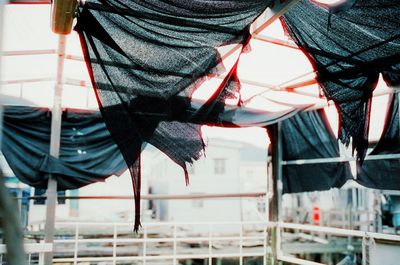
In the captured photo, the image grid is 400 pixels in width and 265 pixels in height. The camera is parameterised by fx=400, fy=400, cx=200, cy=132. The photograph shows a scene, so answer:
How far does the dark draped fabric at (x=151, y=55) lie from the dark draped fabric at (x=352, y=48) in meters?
0.33

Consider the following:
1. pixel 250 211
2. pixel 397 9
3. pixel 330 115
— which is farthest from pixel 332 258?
pixel 397 9

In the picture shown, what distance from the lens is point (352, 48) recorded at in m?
2.45

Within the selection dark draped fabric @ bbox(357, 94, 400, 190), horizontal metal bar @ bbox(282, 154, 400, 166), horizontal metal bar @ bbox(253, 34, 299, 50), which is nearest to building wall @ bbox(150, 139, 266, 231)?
horizontal metal bar @ bbox(282, 154, 400, 166)

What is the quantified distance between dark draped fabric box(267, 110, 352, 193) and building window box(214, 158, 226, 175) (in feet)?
48.3

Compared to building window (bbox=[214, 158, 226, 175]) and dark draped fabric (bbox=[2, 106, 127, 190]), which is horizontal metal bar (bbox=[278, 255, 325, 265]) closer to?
dark draped fabric (bbox=[2, 106, 127, 190])

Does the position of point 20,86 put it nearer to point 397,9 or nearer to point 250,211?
point 397,9

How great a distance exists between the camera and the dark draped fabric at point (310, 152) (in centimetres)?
466

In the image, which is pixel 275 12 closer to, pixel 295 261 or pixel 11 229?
pixel 11 229

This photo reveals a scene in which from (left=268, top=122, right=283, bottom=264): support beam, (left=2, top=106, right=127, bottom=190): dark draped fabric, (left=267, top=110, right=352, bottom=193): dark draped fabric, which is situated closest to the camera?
(left=2, top=106, right=127, bottom=190): dark draped fabric

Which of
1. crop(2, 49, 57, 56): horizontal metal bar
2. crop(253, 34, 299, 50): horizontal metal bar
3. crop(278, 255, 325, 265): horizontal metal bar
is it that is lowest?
crop(278, 255, 325, 265): horizontal metal bar

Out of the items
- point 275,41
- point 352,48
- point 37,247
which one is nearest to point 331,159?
point 275,41

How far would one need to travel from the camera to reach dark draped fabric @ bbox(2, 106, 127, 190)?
4.34m

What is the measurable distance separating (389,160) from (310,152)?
1083 millimetres

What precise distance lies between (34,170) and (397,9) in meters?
3.76
